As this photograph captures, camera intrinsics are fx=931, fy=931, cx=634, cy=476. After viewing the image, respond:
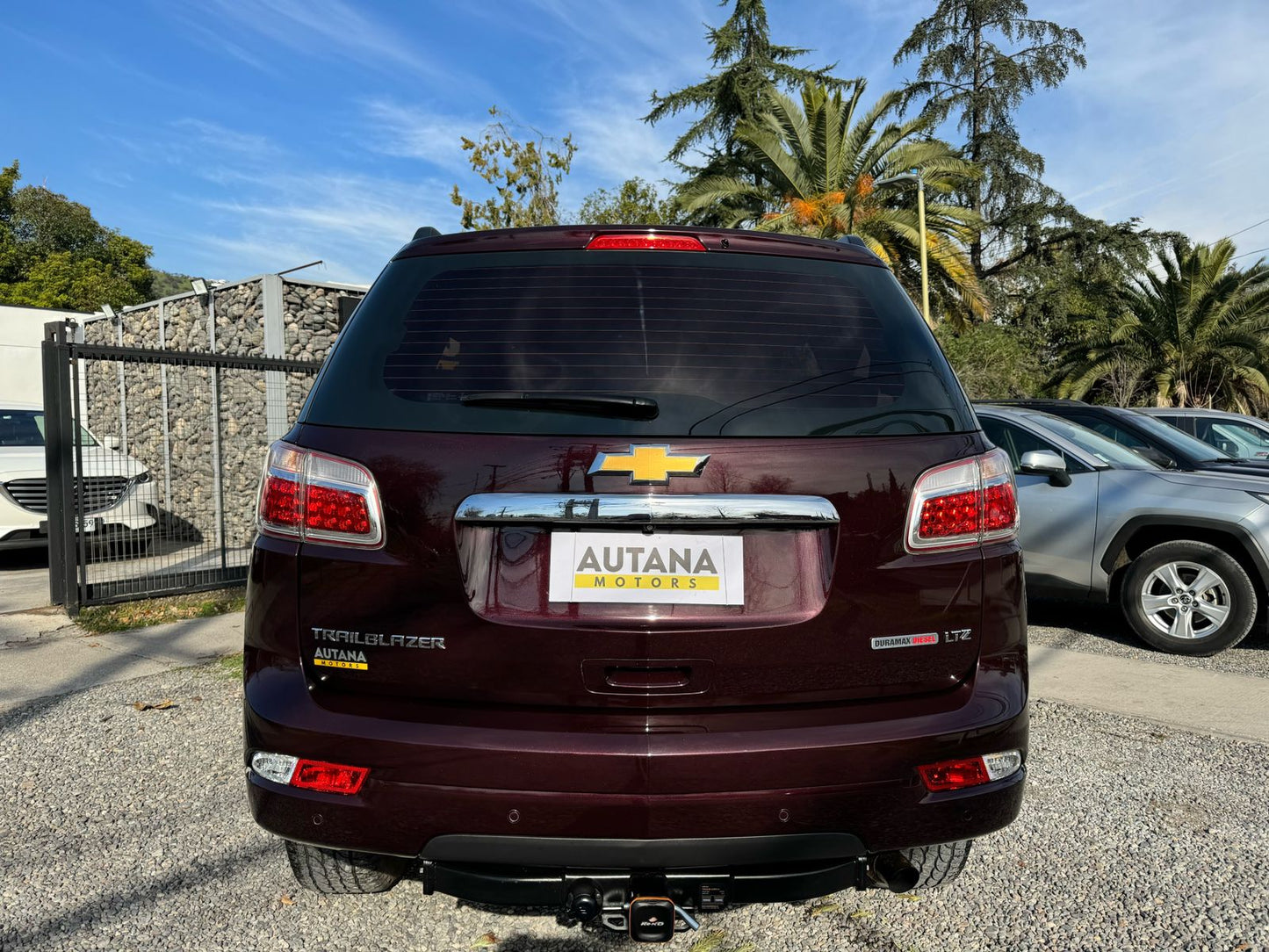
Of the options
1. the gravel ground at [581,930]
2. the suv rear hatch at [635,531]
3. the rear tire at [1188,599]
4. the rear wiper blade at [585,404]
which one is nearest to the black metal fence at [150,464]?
the gravel ground at [581,930]

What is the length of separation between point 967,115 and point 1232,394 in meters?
16.1

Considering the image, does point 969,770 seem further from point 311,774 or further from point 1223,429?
point 1223,429

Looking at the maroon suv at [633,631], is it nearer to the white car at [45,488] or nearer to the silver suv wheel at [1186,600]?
the silver suv wheel at [1186,600]

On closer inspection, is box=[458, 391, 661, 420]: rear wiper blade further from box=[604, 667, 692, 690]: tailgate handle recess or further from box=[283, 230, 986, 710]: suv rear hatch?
box=[604, 667, 692, 690]: tailgate handle recess

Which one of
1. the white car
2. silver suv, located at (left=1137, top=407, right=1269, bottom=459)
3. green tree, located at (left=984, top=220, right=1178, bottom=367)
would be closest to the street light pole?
silver suv, located at (left=1137, top=407, right=1269, bottom=459)

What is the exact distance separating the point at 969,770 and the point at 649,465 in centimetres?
94

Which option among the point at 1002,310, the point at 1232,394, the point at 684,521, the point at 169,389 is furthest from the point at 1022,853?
the point at 1002,310

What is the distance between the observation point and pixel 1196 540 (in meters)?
5.88

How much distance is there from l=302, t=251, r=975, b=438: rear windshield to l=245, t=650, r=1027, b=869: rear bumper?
619 millimetres

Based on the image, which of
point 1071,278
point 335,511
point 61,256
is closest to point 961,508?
point 335,511

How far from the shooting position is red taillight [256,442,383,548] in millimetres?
1962

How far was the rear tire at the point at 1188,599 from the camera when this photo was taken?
5719mm

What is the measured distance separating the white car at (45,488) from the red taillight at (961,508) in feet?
21.1

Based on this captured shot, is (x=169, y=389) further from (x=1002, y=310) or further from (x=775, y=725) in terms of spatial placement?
(x=1002, y=310)
